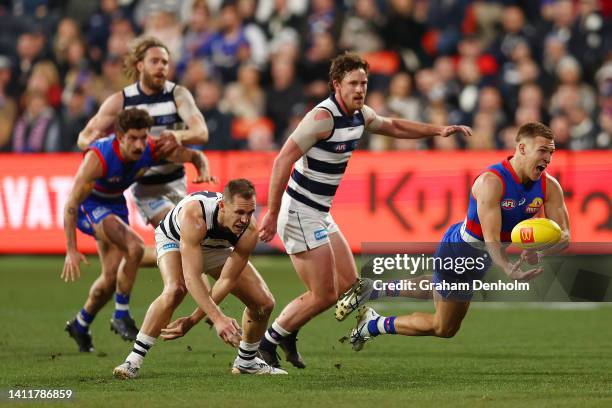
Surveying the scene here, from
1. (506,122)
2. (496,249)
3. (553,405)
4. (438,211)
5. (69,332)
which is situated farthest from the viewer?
(506,122)

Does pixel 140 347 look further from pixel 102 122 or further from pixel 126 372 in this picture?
pixel 102 122

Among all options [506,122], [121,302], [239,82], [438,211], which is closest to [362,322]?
[121,302]

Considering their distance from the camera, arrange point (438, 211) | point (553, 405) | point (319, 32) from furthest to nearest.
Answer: point (319, 32), point (438, 211), point (553, 405)

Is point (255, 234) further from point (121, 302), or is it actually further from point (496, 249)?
point (121, 302)

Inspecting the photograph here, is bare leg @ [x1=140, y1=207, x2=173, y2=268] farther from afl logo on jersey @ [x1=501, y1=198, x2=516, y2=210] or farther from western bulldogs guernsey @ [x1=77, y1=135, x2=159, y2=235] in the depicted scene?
afl logo on jersey @ [x1=501, y1=198, x2=516, y2=210]

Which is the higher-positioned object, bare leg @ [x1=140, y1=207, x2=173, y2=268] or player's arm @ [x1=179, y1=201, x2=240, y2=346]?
player's arm @ [x1=179, y1=201, x2=240, y2=346]

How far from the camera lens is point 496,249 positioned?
833 centimetres

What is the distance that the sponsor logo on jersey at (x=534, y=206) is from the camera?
863cm

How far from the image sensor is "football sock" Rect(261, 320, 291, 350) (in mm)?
9094

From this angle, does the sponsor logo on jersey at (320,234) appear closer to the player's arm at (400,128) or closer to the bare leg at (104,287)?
the player's arm at (400,128)

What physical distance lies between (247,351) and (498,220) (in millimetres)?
1999

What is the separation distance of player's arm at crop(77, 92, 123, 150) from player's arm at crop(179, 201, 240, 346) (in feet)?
7.99

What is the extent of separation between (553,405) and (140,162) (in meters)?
4.53

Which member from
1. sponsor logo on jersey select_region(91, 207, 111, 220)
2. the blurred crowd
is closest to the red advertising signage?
the blurred crowd
